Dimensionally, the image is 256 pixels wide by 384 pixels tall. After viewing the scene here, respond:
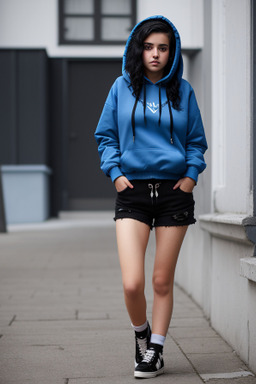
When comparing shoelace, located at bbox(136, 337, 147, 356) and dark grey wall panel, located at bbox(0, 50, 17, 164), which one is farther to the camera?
dark grey wall panel, located at bbox(0, 50, 17, 164)

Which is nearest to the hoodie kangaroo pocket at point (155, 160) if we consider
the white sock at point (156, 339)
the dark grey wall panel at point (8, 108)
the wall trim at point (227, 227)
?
the wall trim at point (227, 227)

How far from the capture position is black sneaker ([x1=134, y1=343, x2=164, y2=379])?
3514 mm

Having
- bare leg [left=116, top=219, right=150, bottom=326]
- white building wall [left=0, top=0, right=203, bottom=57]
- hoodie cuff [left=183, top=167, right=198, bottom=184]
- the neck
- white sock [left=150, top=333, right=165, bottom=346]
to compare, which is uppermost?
white building wall [left=0, top=0, right=203, bottom=57]

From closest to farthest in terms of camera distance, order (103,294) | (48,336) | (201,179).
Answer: (48,336) → (201,179) → (103,294)

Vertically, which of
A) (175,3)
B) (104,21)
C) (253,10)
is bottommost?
(253,10)

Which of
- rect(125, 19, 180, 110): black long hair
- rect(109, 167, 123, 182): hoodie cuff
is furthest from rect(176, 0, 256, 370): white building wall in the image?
rect(109, 167, 123, 182): hoodie cuff

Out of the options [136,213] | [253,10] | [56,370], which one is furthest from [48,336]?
[253,10]

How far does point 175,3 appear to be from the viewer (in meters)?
6.31

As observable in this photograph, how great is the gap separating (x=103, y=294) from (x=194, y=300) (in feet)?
2.68

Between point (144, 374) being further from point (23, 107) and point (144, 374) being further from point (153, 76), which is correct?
point (23, 107)

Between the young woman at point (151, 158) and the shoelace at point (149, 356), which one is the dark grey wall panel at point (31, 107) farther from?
the shoelace at point (149, 356)

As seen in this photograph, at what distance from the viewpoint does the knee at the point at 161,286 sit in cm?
357

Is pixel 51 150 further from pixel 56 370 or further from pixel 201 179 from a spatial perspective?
pixel 56 370

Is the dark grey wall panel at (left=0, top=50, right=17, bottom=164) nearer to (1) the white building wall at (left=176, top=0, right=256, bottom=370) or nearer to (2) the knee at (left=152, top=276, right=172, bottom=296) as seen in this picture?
(1) the white building wall at (left=176, top=0, right=256, bottom=370)
